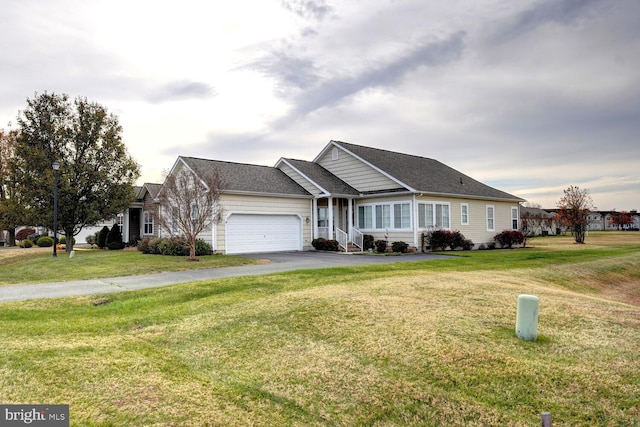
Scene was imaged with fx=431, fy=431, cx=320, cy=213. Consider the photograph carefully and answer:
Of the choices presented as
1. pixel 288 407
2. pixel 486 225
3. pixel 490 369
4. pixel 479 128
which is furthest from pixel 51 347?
pixel 486 225

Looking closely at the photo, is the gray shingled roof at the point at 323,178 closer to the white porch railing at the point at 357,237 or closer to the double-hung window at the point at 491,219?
the white porch railing at the point at 357,237

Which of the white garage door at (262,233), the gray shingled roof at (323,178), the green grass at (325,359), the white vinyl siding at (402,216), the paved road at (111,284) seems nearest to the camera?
the green grass at (325,359)

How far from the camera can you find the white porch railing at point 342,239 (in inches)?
923

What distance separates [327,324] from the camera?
6887 millimetres

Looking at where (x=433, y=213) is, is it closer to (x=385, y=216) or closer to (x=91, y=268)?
(x=385, y=216)

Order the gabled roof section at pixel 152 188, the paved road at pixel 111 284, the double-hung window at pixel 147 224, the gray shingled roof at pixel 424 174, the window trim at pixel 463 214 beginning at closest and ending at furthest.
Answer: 1. the paved road at pixel 111 284
2. the gray shingled roof at pixel 424 174
3. the window trim at pixel 463 214
4. the gabled roof section at pixel 152 188
5. the double-hung window at pixel 147 224

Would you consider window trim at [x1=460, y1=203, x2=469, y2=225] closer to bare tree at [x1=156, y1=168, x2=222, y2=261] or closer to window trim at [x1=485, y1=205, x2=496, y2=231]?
window trim at [x1=485, y1=205, x2=496, y2=231]

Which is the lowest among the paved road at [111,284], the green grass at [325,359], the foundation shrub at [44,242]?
the green grass at [325,359]

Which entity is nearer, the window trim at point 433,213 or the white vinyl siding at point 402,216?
the white vinyl siding at point 402,216

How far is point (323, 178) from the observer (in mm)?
26328

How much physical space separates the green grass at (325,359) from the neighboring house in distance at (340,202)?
42.8 ft

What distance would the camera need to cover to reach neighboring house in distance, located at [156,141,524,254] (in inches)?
880

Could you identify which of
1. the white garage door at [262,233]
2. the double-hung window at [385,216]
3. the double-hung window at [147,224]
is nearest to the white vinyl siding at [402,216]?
the double-hung window at [385,216]

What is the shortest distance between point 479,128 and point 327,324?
1722cm
